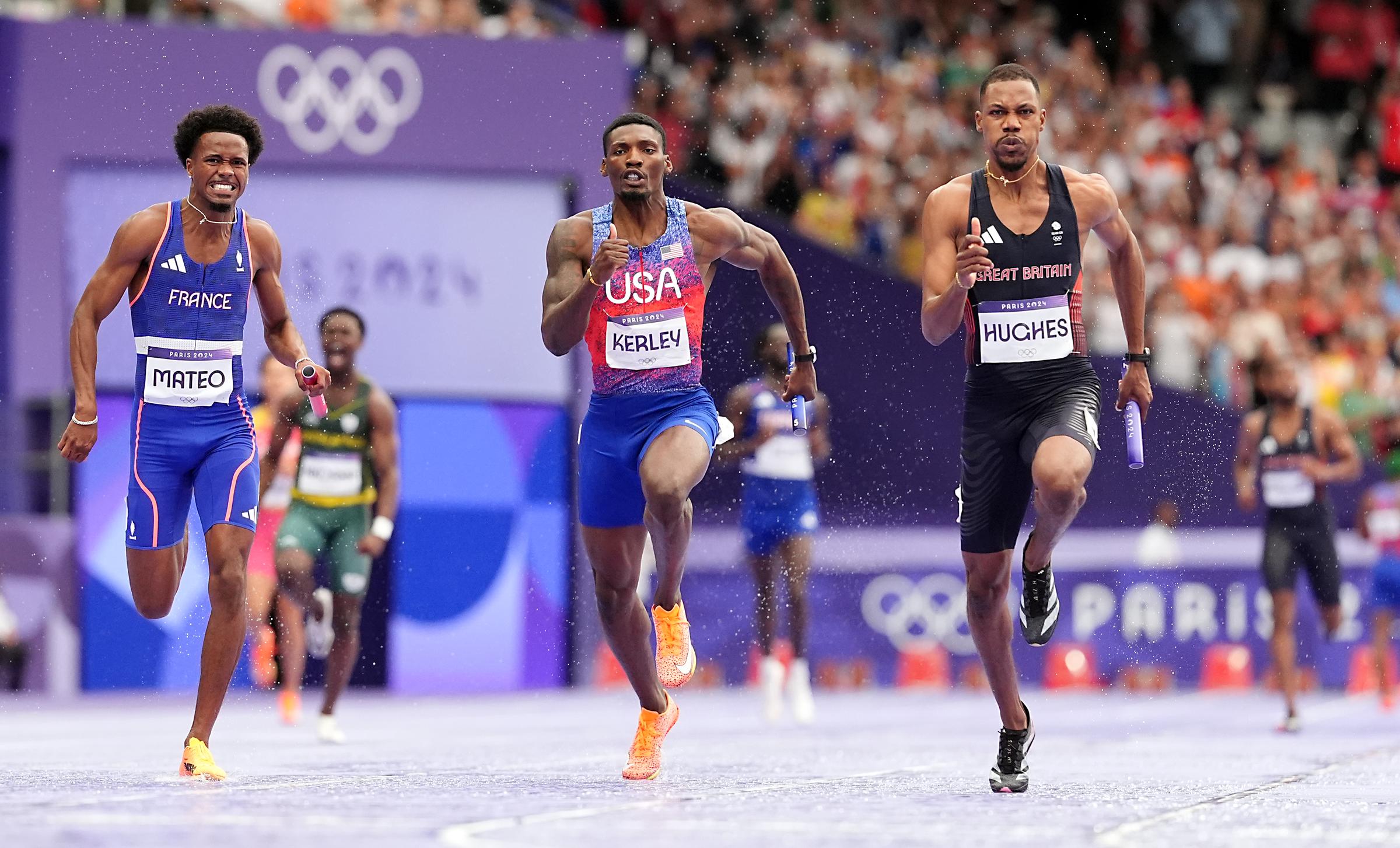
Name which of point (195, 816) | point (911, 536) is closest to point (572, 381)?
point (911, 536)

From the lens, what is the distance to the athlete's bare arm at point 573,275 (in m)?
6.99

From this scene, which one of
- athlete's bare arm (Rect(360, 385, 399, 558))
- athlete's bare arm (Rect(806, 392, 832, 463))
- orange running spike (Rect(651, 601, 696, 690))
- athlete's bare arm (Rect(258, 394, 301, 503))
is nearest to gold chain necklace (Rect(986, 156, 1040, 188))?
orange running spike (Rect(651, 601, 696, 690))

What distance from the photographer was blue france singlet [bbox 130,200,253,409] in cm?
774

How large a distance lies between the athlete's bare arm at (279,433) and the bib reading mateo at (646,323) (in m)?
4.33

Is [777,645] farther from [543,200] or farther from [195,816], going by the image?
[195,816]

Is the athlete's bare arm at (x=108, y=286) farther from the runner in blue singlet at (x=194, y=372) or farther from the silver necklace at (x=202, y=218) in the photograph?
the silver necklace at (x=202, y=218)

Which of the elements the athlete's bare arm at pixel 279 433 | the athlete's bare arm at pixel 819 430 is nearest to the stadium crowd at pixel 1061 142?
the athlete's bare arm at pixel 819 430

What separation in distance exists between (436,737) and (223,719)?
2.43 metres

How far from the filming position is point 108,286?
771cm

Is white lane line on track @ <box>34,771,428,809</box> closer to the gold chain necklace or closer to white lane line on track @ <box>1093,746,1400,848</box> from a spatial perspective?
white lane line on track @ <box>1093,746,1400,848</box>

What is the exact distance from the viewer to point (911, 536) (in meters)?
17.2

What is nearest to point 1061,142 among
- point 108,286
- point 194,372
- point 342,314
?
point 342,314

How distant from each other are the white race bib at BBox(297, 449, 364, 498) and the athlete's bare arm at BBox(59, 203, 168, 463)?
366 centimetres

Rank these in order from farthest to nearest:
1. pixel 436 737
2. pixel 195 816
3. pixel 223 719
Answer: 1. pixel 223 719
2. pixel 436 737
3. pixel 195 816
